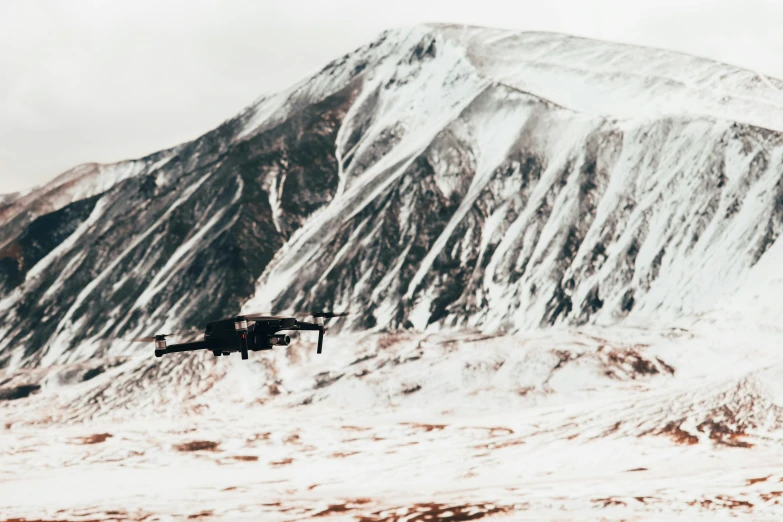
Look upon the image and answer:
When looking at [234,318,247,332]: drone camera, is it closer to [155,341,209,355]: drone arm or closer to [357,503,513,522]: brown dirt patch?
[155,341,209,355]: drone arm

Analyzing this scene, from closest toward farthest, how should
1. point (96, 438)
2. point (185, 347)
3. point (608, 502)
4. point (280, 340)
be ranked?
point (280, 340) < point (185, 347) < point (608, 502) < point (96, 438)

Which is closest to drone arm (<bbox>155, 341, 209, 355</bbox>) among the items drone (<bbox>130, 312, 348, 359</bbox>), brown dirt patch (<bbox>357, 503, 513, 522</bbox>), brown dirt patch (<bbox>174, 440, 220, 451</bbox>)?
drone (<bbox>130, 312, 348, 359</bbox>)

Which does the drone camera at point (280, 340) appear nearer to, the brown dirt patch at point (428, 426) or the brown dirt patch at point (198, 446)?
the brown dirt patch at point (428, 426)

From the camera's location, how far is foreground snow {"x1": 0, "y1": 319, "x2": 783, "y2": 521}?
121938 millimetres

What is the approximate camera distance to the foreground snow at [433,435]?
12194cm

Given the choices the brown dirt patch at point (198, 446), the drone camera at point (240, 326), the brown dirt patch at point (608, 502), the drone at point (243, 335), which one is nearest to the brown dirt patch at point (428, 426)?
the brown dirt patch at point (198, 446)

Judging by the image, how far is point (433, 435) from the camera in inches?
6117

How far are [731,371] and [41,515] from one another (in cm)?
9689

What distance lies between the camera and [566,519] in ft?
366

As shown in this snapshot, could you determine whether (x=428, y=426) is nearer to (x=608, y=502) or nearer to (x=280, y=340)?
(x=608, y=502)

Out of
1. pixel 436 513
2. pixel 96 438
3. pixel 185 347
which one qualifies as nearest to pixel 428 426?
pixel 436 513

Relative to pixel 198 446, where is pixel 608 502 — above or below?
below

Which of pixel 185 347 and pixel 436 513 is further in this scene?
pixel 436 513

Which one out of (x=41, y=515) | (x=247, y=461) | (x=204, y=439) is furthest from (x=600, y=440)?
(x=41, y=515)
